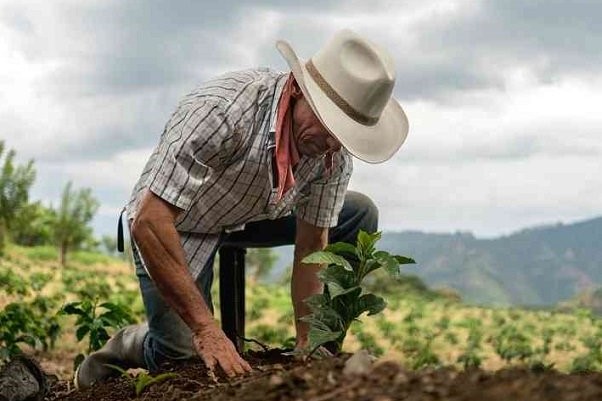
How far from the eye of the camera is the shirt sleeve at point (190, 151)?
3588mm

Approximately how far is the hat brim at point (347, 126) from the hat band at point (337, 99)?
0.05 ft

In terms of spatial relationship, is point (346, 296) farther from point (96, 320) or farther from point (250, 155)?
point (96, 320)

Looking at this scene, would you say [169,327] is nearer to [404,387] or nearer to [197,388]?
[197,388]

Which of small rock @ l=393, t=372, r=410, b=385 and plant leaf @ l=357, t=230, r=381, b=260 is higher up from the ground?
plant leaf @ l=357, t=230, r=381, b=260

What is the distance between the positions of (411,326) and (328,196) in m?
6.41

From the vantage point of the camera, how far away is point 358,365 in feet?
8.57

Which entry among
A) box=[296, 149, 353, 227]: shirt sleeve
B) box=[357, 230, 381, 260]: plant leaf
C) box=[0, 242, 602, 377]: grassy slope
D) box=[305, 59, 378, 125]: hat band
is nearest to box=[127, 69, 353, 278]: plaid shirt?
box=[296, 149, 353, 227]: shirt sleeve

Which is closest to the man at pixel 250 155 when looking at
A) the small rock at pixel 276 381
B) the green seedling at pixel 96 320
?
the small rock at pixel 276 381

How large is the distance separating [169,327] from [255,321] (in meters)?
5.89

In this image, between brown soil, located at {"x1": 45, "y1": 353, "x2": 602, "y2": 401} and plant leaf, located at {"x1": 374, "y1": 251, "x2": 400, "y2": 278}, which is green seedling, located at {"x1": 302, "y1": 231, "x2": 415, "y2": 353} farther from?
brown soil, located at {"x1": 45, "y1": 353, "x2": 602, "y2": 401}

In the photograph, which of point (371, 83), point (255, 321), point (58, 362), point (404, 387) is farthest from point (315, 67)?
point (255, 321)

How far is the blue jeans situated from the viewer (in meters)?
4.39

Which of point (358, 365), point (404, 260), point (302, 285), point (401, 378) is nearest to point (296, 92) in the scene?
point (404, 260)

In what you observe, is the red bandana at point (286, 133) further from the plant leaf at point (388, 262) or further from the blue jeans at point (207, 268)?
the blue jeans at point (207, 268)
